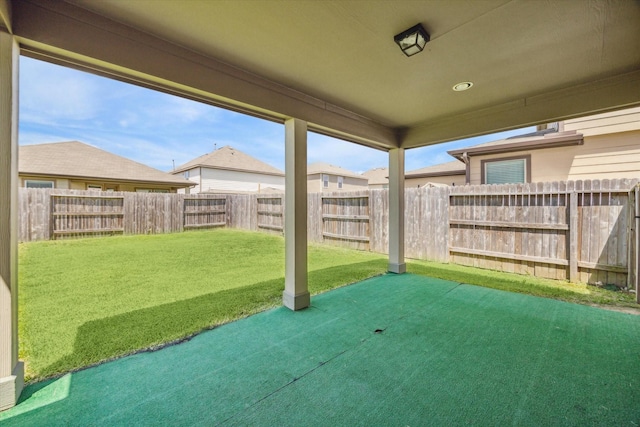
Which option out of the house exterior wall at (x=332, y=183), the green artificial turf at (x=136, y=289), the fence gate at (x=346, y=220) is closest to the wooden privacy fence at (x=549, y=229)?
the green artificial turf at (x=136, y=289)

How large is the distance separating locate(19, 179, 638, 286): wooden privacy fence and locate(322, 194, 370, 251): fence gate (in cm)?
3

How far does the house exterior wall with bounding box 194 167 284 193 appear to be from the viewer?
17531mm

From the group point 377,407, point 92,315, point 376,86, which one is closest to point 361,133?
point 376,86

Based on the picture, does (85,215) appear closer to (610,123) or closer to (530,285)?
(530,285)

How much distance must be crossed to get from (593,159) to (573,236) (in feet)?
7.62

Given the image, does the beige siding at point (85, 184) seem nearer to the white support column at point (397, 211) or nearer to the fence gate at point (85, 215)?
the fence gate at point (85, 215)

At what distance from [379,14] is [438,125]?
111 inches

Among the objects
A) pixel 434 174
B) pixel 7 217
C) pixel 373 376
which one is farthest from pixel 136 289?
pixel 434 174

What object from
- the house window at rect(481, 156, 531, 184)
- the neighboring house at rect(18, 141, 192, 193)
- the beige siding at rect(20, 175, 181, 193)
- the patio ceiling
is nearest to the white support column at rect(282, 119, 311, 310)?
the patio ceiling

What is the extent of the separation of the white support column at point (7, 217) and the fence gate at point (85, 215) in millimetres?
9011

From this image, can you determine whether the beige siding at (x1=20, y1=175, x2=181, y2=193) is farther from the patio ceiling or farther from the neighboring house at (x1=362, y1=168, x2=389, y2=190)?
the neighboring house at (x1=362, y1=168, x2=389, y2=190)

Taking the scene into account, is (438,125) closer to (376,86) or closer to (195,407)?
(376,86)

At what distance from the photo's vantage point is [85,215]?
880cm

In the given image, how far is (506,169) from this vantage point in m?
6.72
